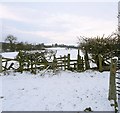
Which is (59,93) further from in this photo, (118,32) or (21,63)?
(118,32)

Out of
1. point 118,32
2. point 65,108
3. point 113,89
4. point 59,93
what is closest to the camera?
point 65,108

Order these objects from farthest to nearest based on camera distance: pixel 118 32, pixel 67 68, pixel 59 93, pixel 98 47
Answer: pixel 118 32 → pixel 98 47 → pixel 67 68 → pixel 59 93

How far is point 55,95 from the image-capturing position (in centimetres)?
879

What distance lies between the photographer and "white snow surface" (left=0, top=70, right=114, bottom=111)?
24.8 ft

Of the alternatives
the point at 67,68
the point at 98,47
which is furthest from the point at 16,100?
the point at 98,47

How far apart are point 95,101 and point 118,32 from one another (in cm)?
1398

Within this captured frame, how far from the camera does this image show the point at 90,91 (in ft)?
30.6

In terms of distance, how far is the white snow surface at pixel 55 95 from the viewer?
7566 mm

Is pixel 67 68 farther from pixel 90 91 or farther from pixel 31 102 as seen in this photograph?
pixel 31 102

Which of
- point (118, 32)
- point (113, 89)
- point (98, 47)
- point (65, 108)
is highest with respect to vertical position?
point (118, 32)

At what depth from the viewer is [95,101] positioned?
8.02 metres

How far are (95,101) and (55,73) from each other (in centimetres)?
643

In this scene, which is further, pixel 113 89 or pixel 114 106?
pixel 113 89

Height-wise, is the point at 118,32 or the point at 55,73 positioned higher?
the point at 118,32
